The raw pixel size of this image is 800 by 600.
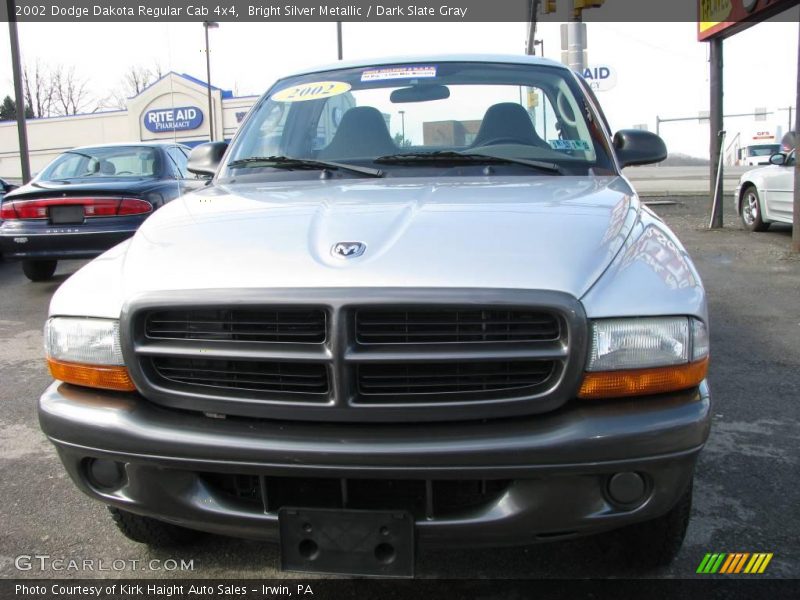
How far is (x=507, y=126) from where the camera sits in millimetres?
3367

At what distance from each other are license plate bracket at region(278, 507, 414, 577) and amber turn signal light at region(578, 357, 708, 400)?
58cm

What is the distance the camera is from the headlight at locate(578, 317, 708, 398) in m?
1.95

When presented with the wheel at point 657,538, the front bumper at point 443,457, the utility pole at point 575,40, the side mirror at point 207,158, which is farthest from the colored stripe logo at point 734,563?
the utility pole at point 575,40

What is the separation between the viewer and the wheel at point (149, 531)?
8.34 feet

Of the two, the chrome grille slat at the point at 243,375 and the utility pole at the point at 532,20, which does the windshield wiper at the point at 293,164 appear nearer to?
the chrome grille slat at the point at 243,375

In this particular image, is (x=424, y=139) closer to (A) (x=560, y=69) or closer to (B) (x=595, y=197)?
(A) (x=560, y=69)

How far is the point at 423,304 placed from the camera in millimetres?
1882

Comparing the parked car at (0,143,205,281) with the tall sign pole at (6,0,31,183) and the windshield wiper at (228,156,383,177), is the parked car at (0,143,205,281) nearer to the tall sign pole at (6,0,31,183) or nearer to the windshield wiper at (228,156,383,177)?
the windshield wiper at (228,156,383,177)

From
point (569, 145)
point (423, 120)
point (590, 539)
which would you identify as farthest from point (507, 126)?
point (590, 539)

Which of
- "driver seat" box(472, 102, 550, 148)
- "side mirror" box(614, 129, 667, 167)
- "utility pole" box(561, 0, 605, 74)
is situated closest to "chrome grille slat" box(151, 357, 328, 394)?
"driver seat" box(472, 102, 550, 148)

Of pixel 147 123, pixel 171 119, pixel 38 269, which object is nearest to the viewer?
pixel 38 269

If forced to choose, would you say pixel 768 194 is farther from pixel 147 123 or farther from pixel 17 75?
pixel 147 123

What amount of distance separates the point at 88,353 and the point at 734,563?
2.20 metres

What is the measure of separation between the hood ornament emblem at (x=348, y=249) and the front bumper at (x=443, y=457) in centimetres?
46
